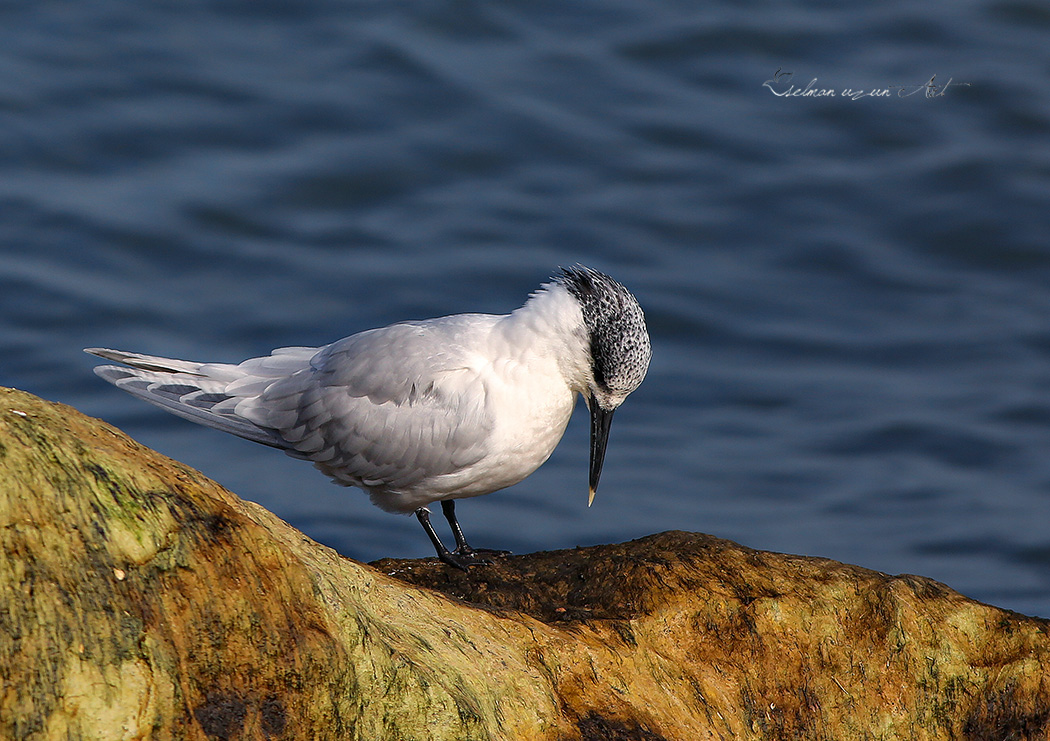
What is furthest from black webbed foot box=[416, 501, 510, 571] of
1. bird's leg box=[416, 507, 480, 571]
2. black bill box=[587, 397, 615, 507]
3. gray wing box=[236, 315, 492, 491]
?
black bill box=[587, 397, 615, 507]

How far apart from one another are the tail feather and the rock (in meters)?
1.38

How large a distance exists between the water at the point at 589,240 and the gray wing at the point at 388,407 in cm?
220

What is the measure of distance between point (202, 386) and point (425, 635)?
2957mm

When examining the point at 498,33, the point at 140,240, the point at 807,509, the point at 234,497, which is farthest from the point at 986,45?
the point at 234,497

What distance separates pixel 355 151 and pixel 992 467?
6.22 meters

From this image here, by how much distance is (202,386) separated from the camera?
20.4 feet

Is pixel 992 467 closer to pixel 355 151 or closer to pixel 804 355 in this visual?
pixel 804 355

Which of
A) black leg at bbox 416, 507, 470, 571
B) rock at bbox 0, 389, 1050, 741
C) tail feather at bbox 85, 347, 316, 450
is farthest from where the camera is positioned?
tail feather at bbox 85, 347, 316, 450

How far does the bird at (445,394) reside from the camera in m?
5.53

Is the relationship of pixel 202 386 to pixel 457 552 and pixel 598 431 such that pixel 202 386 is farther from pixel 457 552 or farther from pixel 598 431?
pixel 598 431

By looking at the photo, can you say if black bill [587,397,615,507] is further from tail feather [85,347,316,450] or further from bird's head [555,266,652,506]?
tail feather [85,347,316,450]

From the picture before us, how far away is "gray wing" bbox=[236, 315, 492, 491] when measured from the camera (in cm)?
562

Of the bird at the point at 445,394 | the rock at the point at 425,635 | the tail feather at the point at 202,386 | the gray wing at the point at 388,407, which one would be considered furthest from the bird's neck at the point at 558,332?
the tail feather at the point at 202,386

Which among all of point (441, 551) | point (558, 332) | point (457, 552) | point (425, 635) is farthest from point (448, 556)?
point (425, 635)
